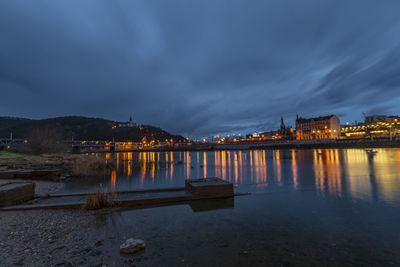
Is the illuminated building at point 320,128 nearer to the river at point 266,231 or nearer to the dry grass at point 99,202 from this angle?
the river at point 266,231

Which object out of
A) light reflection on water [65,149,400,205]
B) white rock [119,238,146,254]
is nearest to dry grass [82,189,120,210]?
white rock [119,238,146,254]

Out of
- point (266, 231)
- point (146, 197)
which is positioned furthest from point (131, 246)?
point (146, 197)

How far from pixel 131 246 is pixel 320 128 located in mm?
181699

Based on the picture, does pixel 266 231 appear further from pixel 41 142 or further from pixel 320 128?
pixel 320 128

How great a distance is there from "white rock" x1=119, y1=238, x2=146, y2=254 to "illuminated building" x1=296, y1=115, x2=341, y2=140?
177 meters

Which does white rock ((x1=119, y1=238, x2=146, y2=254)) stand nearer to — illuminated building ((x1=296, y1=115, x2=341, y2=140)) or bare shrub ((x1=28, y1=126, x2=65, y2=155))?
bare shrub ((x1=28, y1=126, x2=65, y2=155))

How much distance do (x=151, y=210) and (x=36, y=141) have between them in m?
51.5

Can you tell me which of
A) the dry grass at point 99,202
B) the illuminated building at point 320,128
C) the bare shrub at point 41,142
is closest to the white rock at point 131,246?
the dry grass at point 99,202

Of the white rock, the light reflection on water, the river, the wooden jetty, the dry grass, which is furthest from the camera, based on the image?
the light reflection on water

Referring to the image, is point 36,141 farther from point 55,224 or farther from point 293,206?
point 293,206

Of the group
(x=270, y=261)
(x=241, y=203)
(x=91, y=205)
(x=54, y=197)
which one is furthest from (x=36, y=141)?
(x=270, y=261)

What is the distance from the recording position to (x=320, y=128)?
15800cm

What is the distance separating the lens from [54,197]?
10.8 meters

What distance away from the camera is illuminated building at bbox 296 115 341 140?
152375 millimetres
